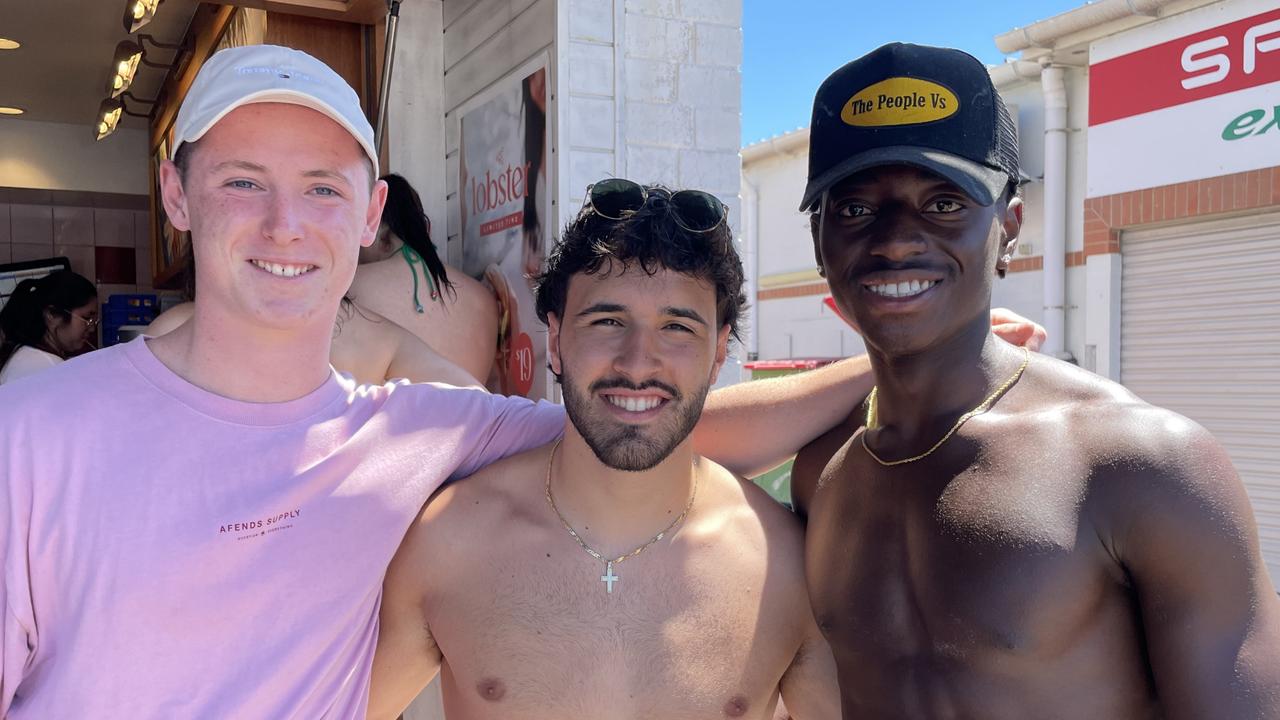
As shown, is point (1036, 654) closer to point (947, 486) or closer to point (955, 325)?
point (947, 486)

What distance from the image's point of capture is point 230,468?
5.34 ft

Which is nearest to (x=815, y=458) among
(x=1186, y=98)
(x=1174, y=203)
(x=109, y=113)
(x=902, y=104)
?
(x=902, y=104)

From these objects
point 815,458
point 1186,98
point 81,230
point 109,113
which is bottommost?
point 815,458

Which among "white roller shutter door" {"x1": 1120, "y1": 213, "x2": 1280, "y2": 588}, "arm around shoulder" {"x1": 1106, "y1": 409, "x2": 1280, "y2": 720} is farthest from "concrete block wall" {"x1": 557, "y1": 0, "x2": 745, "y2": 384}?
"white roller shutter door" {"x1": 1120, "y1": 213, "x2": 1280, "y2": 588}

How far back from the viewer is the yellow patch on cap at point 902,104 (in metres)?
1.72

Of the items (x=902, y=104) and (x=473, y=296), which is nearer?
(x=902, y=104)

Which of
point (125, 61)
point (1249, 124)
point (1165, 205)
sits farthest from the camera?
point (1165, 205)

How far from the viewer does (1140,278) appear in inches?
375

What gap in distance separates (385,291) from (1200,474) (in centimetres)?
300

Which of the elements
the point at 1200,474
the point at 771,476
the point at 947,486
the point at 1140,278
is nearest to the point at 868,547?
the point at 947,486

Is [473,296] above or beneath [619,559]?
above

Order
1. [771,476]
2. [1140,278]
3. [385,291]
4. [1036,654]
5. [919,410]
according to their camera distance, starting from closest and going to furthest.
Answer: [1036,654] < [919,410] < [385,291] < [771,476] < [1140,278]

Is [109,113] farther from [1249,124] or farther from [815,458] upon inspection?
[1249,124]

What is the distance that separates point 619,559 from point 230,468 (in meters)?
0.88
